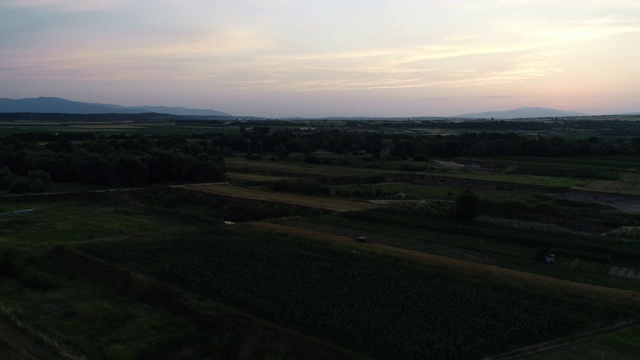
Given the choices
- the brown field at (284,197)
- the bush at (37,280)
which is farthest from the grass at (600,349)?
the brown field at (284,197)

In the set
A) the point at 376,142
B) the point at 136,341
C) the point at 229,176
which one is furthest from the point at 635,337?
the point at 376,142

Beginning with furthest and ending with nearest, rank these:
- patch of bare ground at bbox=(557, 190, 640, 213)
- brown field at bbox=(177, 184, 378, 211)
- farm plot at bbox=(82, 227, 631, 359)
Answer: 1. patch of bare ground at bbox=(557, 190, 640, 213)
2. brown field at bbox=(177, 184, 378, 211)
3. farm plot at bbox=(82, 227, 631, 359)

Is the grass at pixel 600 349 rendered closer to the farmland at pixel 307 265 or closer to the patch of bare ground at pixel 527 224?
the farmland at pixel 307 265

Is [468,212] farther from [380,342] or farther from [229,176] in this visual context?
[229,176]

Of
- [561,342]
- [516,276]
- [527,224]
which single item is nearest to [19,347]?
[561,342]

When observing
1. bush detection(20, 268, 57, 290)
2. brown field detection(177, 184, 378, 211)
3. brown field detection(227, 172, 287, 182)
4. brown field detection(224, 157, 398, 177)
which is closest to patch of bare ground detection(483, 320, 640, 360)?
bush detection(20, 268, 57, 290)

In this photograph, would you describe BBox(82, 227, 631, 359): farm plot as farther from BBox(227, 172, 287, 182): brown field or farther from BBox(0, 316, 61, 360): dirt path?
BBox(227, 172, 287, 182): brown field

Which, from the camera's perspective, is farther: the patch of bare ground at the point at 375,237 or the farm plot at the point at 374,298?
the patch of bare ground at the point at 375,237
